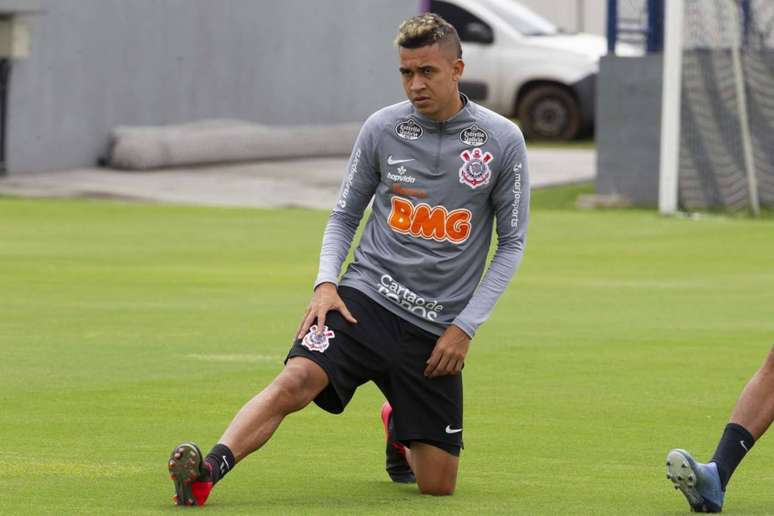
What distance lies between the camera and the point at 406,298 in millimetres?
7273

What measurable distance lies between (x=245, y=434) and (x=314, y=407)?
2850mm

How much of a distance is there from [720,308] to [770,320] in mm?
824

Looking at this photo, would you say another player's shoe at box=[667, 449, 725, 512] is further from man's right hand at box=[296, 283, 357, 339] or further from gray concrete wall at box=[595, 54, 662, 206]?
gray concrete wall at box=[595, 54, 662, 206]

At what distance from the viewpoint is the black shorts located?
712cm

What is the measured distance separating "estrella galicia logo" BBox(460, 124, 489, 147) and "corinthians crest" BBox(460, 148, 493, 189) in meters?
0.03

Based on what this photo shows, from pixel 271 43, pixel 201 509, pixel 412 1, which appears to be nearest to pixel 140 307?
pixel 201 509

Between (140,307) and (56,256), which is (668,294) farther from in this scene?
(56,256)

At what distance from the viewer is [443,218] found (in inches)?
287

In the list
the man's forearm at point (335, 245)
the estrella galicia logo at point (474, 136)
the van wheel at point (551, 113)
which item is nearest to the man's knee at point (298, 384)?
the man's forearm at point (335, 245)

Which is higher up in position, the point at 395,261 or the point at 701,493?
the point at 395,261

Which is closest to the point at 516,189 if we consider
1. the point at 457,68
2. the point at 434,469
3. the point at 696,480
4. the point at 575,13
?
the point at 457,68

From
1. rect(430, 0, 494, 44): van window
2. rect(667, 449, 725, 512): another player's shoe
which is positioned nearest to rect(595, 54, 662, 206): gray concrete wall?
rect(430, 0, 494, 44): van window

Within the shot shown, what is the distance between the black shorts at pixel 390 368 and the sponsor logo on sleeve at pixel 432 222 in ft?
1.04

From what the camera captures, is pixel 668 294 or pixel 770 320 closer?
pixel 770 320
